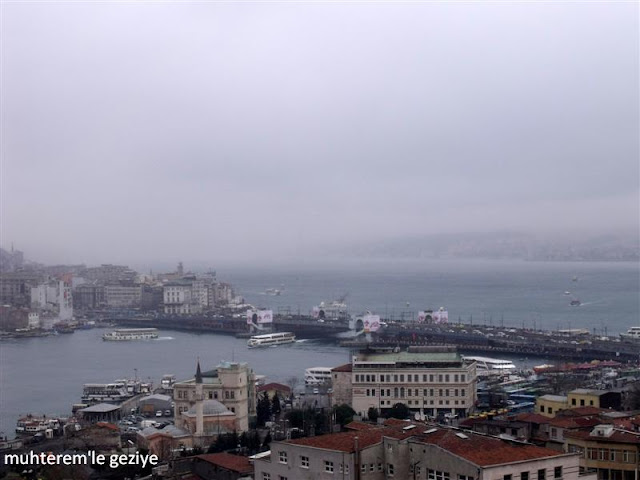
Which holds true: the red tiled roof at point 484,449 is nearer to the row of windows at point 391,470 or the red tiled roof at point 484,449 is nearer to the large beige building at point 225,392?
the row of windows at point 391,470

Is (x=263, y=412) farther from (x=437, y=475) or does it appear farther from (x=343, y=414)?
(x=437, y=475)

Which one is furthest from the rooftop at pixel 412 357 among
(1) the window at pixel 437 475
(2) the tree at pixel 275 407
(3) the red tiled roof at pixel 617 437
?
(1) the window at pixel 437 475

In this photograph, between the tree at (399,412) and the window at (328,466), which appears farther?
the tree at (399,412)

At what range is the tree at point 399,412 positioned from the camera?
45.4 ft

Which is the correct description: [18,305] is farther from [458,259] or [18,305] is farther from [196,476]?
[458,259]

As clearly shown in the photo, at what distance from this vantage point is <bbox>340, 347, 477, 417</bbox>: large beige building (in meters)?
15.2

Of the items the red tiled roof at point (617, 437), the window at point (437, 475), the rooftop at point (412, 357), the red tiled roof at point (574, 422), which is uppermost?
the window at point (437, 475)

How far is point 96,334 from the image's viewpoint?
39062 mm

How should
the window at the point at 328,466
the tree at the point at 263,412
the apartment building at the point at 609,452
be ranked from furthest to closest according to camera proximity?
the tree at the point at 263,412 → the apartment building at the point at 609,452 → the window at the point at 328,466

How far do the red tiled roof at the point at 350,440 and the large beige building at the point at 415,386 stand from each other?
9.23 metres

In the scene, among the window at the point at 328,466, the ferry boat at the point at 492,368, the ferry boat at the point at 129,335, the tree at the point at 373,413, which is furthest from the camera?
the ferry boat at the point at 129,335

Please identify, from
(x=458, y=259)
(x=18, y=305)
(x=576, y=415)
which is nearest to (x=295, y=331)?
(x=18, y=305)

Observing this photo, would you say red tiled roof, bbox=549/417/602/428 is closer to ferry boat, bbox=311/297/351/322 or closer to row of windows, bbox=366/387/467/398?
row of windows, bbox=366/387/467/398

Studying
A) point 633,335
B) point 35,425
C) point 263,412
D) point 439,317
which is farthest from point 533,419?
point 439,317
